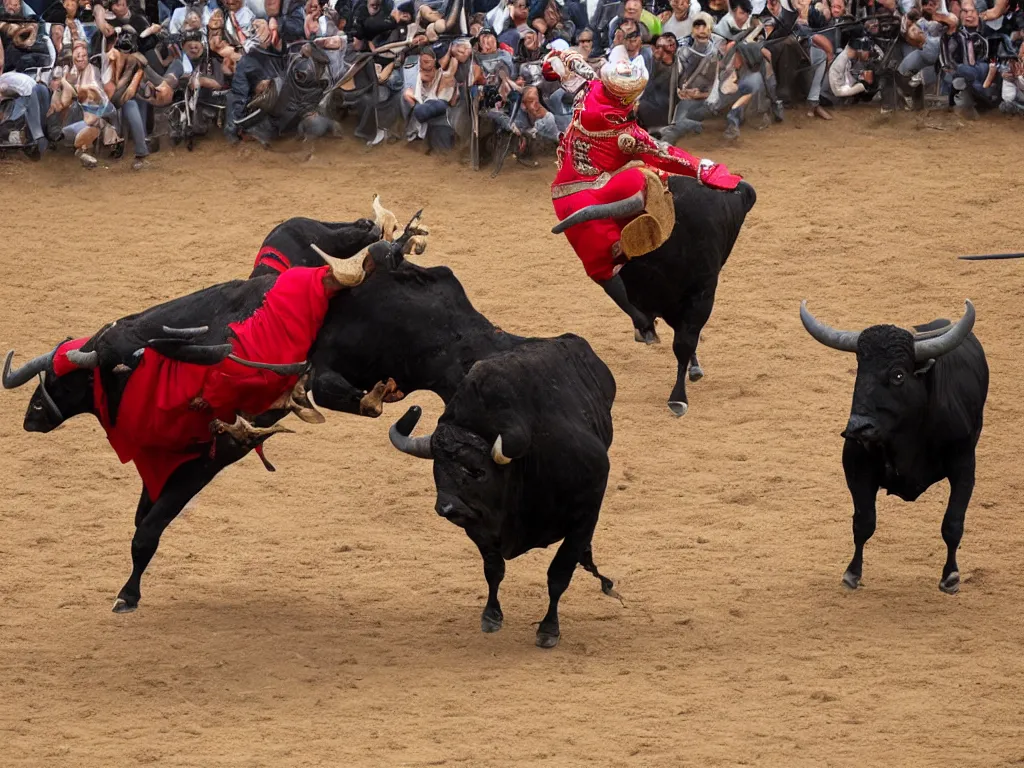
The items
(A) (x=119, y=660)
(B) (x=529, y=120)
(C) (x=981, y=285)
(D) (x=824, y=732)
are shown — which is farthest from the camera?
(B) (x=529, y=120)

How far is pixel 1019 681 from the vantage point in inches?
352

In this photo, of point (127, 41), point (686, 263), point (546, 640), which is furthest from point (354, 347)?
point (127, 41)

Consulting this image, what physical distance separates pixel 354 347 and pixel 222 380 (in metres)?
0.75

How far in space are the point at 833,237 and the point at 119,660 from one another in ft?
29.1

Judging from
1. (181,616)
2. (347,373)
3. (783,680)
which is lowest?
(181,616)

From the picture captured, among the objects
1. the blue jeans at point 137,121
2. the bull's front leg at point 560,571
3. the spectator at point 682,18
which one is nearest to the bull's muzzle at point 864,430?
the bull's front leg at point 560,571

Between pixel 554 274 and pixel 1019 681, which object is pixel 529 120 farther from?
pixel 1019 681

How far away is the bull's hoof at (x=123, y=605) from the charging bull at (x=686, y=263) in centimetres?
446

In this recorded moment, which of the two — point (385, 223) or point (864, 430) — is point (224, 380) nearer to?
point (385, 223)

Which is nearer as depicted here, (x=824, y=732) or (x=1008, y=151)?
(x=824, y=732)

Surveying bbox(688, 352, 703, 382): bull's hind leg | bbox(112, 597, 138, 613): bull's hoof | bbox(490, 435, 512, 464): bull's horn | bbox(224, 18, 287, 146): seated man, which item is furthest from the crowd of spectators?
bbox(490, 435, 512, 464): bull's horn

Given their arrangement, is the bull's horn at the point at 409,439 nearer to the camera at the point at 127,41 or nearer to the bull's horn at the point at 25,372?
the bull's horn at the point at 25,372

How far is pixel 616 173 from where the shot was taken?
12.8 meters

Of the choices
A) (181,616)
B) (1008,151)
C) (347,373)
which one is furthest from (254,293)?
(1008,151)
